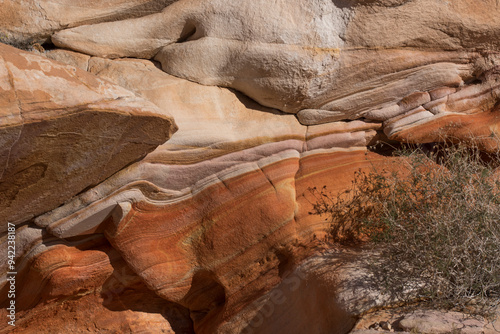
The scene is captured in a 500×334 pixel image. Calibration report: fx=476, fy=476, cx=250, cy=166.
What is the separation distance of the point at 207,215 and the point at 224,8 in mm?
1697

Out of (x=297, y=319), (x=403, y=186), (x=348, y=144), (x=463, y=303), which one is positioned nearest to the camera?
(x=463, y=303)

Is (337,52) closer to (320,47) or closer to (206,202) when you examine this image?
(320,47)

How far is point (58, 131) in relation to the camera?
2959mm

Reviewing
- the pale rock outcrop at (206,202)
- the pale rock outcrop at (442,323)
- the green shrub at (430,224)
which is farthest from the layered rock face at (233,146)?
the pale rock outcrop at (442,323)

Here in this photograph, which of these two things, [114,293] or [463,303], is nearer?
[463,303]

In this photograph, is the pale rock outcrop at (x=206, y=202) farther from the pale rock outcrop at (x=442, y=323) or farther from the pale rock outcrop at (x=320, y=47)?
the pale rock outcrop at (x=442, y=323)

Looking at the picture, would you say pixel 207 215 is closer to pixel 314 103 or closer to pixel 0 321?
pixel 314 103

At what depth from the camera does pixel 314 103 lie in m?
4.05

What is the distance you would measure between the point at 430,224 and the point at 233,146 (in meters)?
1.57

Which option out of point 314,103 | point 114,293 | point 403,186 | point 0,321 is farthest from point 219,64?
point 0,321

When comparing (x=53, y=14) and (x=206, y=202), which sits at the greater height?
(x=53, y=14)

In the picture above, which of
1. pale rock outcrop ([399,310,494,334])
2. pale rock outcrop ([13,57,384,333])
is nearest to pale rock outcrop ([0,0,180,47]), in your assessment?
pale rock outcrop ([13,57,384,333])

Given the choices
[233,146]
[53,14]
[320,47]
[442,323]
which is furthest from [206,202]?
[53,14]

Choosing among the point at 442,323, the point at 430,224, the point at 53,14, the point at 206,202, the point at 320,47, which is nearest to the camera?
the point at 442,323
